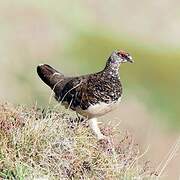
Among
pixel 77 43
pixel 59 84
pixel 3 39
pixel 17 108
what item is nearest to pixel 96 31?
pixel 77 43

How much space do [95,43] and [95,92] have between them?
634 inches

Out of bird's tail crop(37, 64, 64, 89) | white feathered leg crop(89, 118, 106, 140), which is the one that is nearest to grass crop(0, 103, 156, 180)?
white feathered leg crop(89, 118, 106, 140)

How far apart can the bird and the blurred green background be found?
8517mm

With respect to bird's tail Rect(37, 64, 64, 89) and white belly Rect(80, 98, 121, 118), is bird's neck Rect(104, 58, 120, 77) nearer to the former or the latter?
white belly Rect(80, 98, 121, 118)

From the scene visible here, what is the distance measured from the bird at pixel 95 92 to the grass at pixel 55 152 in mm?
737

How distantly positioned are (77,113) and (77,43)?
639 inches

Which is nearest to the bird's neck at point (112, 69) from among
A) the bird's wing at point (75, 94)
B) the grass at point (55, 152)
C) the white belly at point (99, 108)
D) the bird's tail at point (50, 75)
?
the bird's wing at point (75, 94)

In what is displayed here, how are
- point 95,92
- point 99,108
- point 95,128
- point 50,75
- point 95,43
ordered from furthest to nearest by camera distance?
point 95,43 < point 50,75 < point 95,92 < point 99,108 < point 95,128

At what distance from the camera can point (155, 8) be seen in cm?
2975

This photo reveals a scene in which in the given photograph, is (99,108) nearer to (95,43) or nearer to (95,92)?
(95,92)

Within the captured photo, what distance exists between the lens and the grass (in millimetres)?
7957

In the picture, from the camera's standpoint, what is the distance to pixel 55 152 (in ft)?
27.0

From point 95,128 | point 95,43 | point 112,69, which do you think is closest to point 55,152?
point 95,128

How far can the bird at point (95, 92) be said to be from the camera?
991cm
